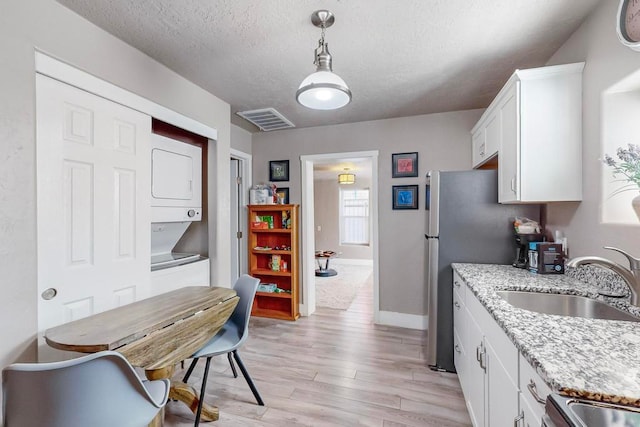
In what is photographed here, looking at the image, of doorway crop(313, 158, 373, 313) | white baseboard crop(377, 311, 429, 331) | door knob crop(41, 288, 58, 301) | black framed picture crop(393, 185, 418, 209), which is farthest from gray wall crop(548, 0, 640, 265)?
doorway crop(313, 158, 373, 313)

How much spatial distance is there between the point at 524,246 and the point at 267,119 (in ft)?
9.33

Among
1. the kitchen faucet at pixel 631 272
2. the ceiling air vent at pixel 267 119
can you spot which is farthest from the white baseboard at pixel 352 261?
the kitchen faucet at pixel 631 272

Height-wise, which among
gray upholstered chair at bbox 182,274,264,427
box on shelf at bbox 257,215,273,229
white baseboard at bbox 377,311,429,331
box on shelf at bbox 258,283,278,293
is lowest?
white baseboard at bbox 377,311,429,331

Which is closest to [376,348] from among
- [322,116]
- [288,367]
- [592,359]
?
[288,367]

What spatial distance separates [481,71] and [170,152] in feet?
8.70

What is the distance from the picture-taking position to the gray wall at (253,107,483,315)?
10.5 ft

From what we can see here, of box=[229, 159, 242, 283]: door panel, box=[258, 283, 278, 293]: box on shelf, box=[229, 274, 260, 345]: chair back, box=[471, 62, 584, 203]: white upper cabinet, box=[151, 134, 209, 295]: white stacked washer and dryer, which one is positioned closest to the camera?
box=[471, 62, 584, 203]: white upper cabinet

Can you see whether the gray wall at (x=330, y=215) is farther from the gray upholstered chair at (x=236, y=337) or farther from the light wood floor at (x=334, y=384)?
the gray upholstered chair at (x=236, y=337)

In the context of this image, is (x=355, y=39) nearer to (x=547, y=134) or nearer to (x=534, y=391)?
(x=547, y=134)

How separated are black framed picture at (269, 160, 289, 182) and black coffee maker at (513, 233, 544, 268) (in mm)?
2672

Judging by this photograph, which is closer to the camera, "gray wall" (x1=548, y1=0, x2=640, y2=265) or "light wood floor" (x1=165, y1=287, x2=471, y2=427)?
"gray wall" (x1=548, y1=0, x2=640, y2=265)

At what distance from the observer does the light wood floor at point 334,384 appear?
1.84m

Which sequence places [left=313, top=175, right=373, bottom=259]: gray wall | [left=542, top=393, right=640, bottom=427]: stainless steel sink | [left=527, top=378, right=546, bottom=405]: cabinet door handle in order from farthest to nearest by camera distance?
[left=313, top=175, right=373, bottom=259]: gray wall < [left=527, top=378, right=546, bottom=405]: cabinet door handle < [left=542, top=393, right=640, bottom=427]: stainless steel sink

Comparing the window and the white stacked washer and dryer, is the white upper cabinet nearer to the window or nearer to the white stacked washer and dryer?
the white stacked washer and dryer
